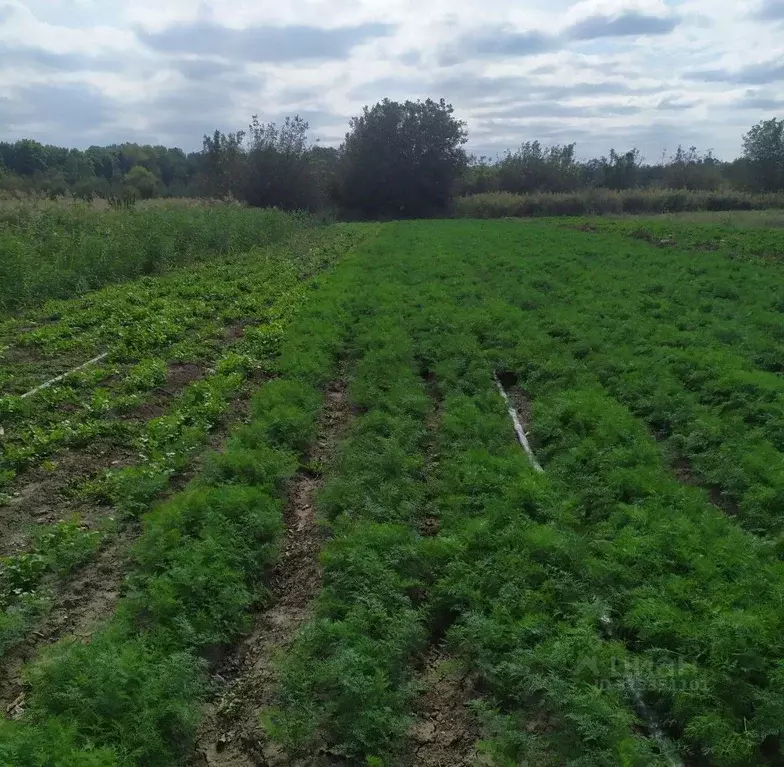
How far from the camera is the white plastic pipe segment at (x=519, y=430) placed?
Result: 27.3ft

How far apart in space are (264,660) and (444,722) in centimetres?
150

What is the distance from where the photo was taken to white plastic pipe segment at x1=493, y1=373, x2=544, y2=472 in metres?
8.31

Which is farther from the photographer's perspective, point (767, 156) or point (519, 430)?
point (767, 156)

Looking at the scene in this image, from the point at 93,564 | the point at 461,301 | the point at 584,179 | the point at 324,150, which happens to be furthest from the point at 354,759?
the point at 584,179

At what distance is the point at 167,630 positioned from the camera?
199 inches

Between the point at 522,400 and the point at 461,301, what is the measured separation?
6.89 metres

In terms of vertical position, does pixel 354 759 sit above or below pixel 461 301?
below

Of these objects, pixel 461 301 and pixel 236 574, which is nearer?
pixel 236 574

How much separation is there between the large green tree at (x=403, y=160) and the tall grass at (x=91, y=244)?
35.2 meters

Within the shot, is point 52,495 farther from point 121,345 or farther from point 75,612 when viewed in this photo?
point 121,345

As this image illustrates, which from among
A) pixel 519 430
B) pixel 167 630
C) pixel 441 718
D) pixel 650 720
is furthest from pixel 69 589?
pixel 519 430

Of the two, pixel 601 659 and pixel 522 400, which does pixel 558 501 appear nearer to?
pixel 601 659

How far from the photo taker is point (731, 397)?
9562 mm

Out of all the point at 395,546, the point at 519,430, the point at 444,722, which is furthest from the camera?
the point at 519,430
